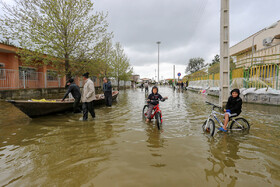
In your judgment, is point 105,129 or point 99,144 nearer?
point 99,144

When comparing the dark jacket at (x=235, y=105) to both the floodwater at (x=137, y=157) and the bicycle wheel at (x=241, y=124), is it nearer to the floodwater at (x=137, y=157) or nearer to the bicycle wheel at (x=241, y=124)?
the bicycle wheel at (x=241, y=124)

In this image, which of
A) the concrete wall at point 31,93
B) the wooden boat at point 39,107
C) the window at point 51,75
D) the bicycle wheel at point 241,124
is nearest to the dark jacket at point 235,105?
the bicycle wheel at point 241,124

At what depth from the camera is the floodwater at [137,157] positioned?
7.68 ft

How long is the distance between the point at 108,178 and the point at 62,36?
12164 millimetres

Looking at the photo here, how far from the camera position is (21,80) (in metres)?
13.9

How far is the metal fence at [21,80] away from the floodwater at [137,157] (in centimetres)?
1053

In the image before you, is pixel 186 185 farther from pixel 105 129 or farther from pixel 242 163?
pixel 105 129

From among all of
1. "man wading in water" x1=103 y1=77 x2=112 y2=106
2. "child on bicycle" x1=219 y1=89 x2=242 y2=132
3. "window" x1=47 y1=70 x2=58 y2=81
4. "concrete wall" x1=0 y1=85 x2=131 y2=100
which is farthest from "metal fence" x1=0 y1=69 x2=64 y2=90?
"child on bicycle" x1=219 y1=89 x2=242 y2=132

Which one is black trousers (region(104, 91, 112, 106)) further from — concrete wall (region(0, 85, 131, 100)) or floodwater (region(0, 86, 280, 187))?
concrete wall (region(0, 85, 131, 100))

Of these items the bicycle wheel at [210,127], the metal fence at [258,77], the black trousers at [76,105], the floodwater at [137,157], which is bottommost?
the floodwater at [137,157]

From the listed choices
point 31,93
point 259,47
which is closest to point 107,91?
point 31,93

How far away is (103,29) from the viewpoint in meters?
Answer: 12.9

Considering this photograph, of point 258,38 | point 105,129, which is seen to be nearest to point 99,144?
point 105,129

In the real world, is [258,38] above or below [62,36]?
above
